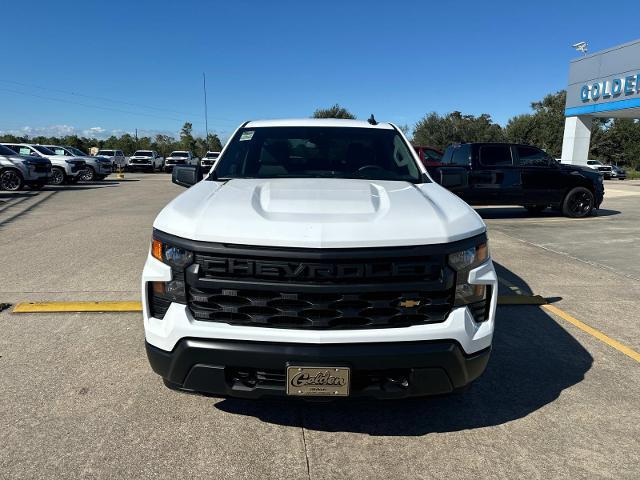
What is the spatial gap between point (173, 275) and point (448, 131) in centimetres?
6068

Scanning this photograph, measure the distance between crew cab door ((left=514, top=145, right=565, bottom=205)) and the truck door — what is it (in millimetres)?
222

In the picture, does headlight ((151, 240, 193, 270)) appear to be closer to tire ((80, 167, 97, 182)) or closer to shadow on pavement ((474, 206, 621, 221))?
shadow on pavement ((474, 206, 621, 221))

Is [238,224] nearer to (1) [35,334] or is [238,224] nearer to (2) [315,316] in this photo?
(2) [315,316]

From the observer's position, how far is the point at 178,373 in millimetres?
2535

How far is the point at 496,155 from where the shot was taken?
11.7 m

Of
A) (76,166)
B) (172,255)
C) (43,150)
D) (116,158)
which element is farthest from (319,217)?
(116,158)

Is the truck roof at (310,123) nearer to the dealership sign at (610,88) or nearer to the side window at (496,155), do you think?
the side window at (496,155)

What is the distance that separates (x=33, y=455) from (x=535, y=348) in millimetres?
3667

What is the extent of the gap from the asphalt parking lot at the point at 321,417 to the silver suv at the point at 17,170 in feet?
45.2

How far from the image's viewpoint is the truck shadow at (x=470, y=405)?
2.95 meters

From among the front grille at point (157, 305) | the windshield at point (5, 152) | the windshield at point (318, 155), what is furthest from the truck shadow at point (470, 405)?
the windshield at point (5, 152)

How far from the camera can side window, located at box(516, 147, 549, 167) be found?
1175 centimetres

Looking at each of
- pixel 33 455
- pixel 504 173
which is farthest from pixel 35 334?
pixel 504 173

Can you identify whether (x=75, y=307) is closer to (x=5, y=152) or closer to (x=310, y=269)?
(x=310, y=269)
